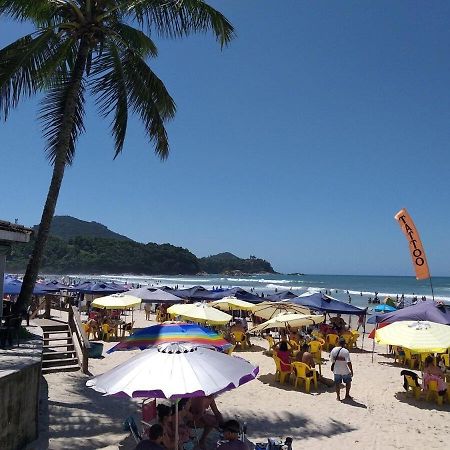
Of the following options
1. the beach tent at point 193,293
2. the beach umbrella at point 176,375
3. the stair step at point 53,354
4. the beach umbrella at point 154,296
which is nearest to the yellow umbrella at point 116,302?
the beach umbrella at point 154,296

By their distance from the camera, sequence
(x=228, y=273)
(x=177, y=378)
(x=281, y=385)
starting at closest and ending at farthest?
1. (x=177, y=378)
2. (x=281, y=385)
3. (x=228, y=273)

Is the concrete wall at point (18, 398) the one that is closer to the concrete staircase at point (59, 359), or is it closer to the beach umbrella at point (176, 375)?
the beach umbrella at point (176, 375)

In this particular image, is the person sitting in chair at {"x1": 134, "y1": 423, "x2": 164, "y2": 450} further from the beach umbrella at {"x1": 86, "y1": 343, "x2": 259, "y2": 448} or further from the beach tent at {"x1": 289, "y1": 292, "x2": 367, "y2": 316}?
the beach tent at {"x1": 289, "y1": 292, "x2": 367, "y2": 316}

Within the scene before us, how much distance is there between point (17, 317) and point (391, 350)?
1223 cm

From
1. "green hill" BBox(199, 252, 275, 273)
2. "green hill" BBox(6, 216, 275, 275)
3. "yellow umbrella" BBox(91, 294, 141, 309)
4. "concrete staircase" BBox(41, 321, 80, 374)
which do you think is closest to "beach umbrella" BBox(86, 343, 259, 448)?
"concrete staircase" BBox(41, 321, 80, 374)

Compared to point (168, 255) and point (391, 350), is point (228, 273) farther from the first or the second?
point (391, 350)

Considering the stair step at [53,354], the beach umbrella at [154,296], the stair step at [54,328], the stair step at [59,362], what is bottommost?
the stair step at [59,362]

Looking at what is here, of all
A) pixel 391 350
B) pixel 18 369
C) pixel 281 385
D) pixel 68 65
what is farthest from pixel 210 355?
pixel 391 350

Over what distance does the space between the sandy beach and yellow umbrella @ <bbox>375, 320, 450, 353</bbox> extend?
120 centimetres

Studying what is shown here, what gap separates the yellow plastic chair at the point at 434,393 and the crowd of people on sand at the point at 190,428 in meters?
5.04

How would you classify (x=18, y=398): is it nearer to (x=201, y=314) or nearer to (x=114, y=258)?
(x=201, y=314)

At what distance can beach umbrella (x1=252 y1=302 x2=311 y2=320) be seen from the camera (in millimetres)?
14641

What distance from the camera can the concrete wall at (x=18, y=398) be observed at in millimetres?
5160

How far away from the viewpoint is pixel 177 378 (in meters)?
Answer: 4.39
